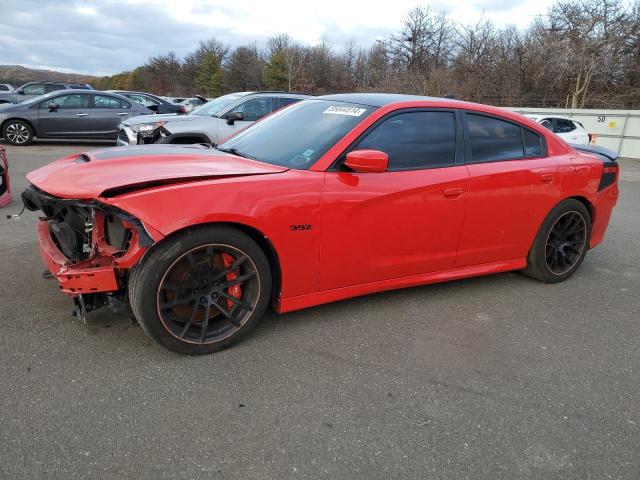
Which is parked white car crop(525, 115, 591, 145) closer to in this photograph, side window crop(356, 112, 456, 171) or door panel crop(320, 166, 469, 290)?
side window crop(356, 112, 456, 171)

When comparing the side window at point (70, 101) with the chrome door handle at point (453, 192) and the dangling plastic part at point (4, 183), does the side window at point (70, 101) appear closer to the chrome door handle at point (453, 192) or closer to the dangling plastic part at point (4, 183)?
the dangling plastic part at point (4, 183)

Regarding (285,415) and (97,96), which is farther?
(97,96)

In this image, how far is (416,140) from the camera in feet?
11.9

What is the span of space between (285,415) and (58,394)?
1.16 m

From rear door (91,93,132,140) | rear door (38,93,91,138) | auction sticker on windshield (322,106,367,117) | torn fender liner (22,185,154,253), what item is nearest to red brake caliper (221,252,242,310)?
torn fender liner (22,185,154,253)

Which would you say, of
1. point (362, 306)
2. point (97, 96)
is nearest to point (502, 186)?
point (362, 306)

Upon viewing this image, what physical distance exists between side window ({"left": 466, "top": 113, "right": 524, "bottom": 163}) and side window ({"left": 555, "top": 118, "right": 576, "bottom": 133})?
→ 43.1 feet

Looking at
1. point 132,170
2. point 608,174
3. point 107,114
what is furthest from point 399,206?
point 107,114

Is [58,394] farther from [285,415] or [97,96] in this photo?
[97,96]

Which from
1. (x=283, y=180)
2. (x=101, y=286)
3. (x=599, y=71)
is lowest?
(x=101, y=286)

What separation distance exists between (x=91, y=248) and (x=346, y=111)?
6.41 feet

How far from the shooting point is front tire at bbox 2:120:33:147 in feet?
43.2

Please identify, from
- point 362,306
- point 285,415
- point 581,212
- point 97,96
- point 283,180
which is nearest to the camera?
point 285,415

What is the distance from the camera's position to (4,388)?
2520mm
